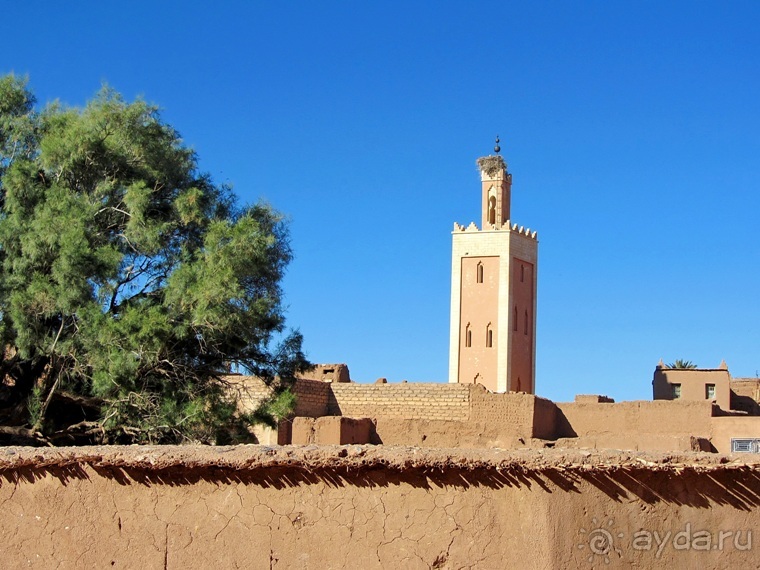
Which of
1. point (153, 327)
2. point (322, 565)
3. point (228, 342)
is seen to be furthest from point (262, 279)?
point (322, 565)

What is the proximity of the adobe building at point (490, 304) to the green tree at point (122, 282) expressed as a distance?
112ft

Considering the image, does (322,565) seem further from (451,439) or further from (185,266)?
(451,439)

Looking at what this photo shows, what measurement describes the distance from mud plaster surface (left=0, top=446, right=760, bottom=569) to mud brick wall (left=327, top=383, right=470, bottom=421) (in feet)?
73.7

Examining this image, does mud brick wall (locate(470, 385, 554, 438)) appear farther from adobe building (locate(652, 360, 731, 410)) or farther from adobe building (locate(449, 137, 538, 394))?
adobe building (locate(449, 137, 538, 394))

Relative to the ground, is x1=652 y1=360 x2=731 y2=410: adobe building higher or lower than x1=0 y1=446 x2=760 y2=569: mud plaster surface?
higher

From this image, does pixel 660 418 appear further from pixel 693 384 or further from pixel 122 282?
pixel 122 282

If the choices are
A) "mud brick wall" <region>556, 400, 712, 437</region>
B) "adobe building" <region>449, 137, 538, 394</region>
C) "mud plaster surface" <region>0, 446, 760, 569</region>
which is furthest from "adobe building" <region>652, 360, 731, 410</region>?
"mud plaster surface" <region>0, 446, 760, 569</region>

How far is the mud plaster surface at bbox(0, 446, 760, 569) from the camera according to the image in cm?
762

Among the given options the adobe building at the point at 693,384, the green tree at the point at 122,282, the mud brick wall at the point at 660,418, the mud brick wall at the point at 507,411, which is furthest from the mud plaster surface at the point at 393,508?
the adobe building at the point at 693,384

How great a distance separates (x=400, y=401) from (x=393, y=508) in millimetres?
23749

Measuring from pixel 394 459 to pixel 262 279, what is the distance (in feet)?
40.1

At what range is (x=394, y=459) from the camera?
782 cm

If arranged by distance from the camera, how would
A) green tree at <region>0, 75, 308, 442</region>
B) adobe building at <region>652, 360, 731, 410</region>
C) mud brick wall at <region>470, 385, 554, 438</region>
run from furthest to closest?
1. adobe building at <region>652, 360, 731, 410</region>
2. mud brick wall at <region>470, 385, 554, 438</region>
3. green tree at <region>0, 75, 308, 442</region>

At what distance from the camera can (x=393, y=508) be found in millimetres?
7871
